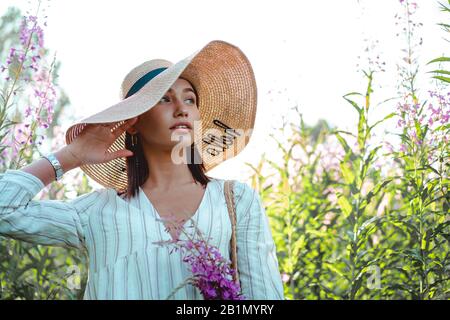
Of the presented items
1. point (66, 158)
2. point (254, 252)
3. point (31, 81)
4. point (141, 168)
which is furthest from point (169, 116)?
point (31, 81)

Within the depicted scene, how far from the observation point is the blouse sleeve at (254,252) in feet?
6.04

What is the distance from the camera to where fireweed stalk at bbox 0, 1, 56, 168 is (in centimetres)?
276

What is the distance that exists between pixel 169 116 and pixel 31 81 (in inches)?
43.4

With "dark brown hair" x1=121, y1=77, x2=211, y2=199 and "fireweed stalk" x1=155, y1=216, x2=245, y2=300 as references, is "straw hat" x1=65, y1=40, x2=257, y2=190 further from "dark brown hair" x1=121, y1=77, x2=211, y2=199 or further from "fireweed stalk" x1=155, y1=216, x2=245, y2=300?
"fireweed stalk" x1=155, y1=216, x2=245, y2=300

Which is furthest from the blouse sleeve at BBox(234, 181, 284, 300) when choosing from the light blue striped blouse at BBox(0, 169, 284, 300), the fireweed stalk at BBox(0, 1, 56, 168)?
the fireweed stalk at BBox(0, 1, 56, 168)

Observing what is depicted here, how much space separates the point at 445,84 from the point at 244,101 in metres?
0.92

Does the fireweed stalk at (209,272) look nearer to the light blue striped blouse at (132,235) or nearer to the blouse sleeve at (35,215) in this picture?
the light blue striped blouse at (132,235)

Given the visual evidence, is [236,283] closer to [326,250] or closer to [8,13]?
[326,250]

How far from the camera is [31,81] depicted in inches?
114

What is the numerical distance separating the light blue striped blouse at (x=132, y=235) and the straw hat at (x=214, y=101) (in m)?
0.27

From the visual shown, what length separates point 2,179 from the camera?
1827mm

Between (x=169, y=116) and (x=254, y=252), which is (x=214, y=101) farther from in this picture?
(x=254, y=252)
